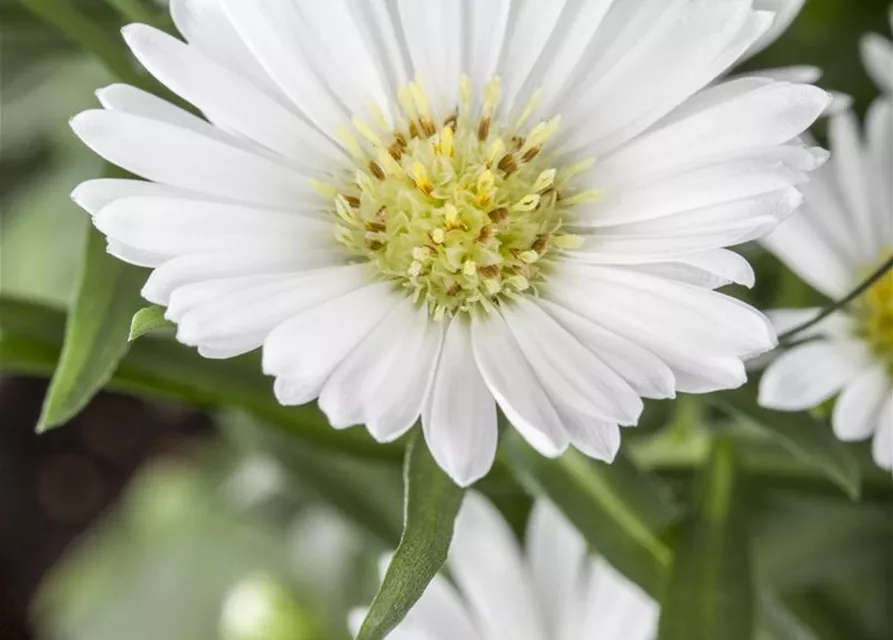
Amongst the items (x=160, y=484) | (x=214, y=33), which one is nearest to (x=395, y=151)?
(x=214, y=33)

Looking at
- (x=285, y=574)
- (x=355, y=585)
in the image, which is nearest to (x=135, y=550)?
(x=285, y=574)

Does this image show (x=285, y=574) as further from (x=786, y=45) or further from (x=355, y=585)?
(x=786, y=45)

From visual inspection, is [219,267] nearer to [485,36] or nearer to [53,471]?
[485,36]

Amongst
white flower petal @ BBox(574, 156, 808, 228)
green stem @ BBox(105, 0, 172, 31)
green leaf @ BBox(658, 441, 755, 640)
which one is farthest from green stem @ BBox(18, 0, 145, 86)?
green leaf @ BBox(658, 441, 755, 640)

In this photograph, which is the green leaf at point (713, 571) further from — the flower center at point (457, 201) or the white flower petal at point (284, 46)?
the white flower petal at point (284, 46)

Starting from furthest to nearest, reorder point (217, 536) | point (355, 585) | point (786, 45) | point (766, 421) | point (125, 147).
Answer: point (217, 536)
point (355, 585)
point (786, 45)
point (766, 421)
point (125, 147)

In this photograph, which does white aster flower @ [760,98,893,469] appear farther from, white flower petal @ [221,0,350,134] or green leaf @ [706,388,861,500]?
white flower petal @ [221,0,350,134]

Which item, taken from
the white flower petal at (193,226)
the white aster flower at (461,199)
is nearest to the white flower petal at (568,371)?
the white aster flower at (461,199)
